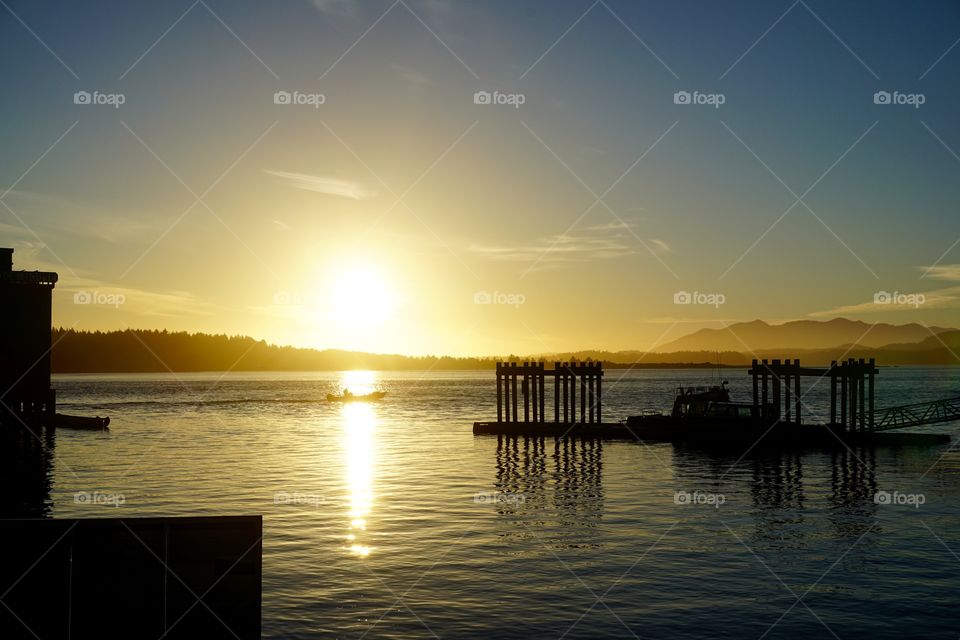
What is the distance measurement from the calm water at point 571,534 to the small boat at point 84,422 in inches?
589

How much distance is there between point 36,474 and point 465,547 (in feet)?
96.2

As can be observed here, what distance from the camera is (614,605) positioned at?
19.3 metres

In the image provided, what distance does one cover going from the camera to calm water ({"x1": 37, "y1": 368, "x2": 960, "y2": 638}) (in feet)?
60.8

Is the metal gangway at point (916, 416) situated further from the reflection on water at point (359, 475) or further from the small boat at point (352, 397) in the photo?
the small boat at point (352, 397)

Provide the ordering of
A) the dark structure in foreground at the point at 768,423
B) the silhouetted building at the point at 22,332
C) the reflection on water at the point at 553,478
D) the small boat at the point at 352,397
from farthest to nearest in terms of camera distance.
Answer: the small boat at the point at 352,397 → the silhouetted building at the point at 22,332 → the dark structure in foreground at the point at 768,423 → the reflection on water at the point at 553,478

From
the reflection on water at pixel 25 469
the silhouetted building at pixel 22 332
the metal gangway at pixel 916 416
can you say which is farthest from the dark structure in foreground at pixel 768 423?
the silhouetted building at pixel 22 332

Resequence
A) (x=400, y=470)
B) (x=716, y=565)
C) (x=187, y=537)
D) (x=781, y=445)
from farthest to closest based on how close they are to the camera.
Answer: (x=781, y=445) → (x=400, y=470) → (x=716, y=565) → (x=187, y=537)

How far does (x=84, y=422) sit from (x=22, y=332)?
1887 cm

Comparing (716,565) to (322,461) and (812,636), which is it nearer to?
(812,636)

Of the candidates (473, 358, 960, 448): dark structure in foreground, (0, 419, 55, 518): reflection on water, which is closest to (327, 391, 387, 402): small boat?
(0, 419, 55, 518): reflection on water

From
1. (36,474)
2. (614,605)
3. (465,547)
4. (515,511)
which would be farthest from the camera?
(36,474)

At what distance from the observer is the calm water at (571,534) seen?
1853 centimetres

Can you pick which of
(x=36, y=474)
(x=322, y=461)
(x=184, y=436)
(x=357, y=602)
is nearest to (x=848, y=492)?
(x=357, y=602)

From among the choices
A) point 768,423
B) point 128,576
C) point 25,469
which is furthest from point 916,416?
point 128,576
